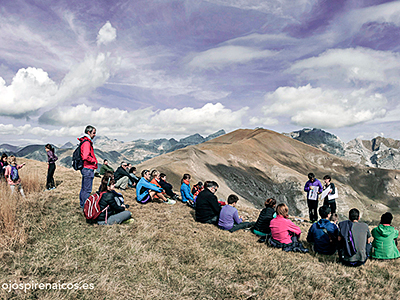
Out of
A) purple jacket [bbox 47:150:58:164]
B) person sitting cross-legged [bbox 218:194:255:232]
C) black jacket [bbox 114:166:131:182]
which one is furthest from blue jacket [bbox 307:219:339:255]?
purple jacket [bbox 47:150:58:164]

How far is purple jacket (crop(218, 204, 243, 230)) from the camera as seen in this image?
8.28 metres

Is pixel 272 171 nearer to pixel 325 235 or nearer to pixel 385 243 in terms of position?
pixel 385 243

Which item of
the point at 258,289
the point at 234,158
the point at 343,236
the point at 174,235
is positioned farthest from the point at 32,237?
the point at 234,158

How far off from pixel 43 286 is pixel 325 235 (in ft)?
23.3

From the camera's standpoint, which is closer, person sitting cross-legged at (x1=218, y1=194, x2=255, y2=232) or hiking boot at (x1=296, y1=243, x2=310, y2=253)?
hiking boot at (x1=296, y1=243, x2=310, y2=253)

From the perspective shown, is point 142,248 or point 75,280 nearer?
point 75,280

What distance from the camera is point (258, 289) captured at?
15.0ft

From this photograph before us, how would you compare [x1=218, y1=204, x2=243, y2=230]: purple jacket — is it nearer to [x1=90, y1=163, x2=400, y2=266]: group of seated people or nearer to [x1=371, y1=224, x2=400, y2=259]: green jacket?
[x1=90, y1=163, x2=400, y2=266]: group of seated people

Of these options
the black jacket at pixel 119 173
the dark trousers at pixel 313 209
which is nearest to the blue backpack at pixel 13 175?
the black jacket at pixel 119 173

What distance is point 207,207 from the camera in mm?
8797

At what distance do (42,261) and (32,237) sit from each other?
3.95ft

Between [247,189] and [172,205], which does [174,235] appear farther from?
[247,189]

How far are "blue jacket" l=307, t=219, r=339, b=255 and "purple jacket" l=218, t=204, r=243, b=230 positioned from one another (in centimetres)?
258

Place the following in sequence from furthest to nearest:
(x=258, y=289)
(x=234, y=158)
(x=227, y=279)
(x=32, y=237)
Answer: (x=234, y=158)
(x=32, y=237)
(x=227, y=279)
(x=258, y=289)
